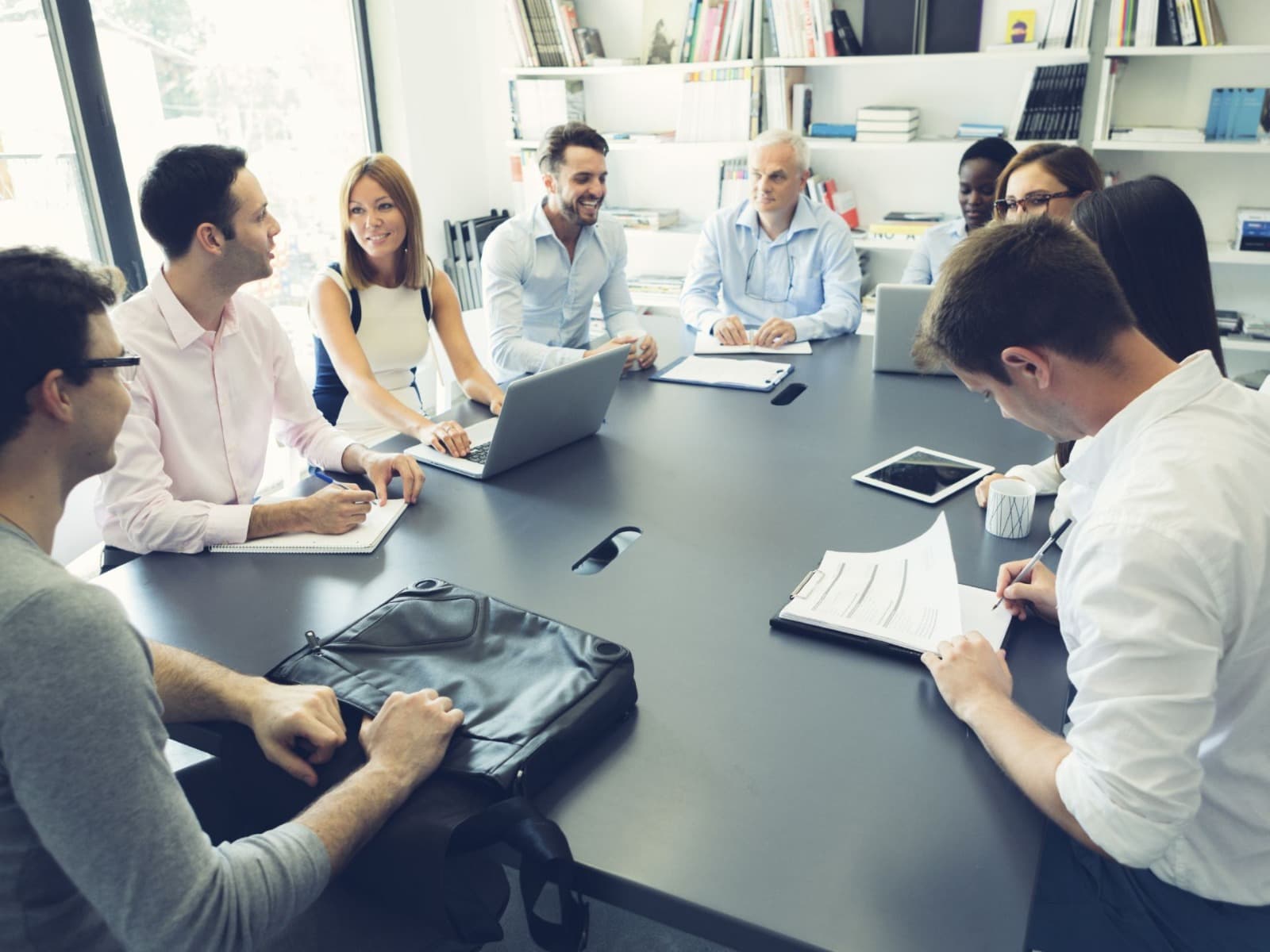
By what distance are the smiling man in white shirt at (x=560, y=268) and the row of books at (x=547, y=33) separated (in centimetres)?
154

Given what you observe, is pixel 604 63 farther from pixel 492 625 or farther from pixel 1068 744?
pixel 1068 744

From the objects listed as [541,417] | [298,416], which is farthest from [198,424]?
[541,417]

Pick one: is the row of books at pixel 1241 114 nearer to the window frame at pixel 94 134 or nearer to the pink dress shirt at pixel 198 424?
the pink dress shirt at pixel 198 424

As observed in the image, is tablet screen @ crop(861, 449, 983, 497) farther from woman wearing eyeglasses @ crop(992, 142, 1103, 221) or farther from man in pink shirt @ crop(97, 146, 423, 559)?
man in pink shirt @ crop(97, 146, 423, 559)

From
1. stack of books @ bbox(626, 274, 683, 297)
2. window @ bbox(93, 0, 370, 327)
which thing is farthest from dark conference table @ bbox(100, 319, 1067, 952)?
stack of books @ bbox(626, 274, 683, 297)

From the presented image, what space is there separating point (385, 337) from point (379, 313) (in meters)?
0.07

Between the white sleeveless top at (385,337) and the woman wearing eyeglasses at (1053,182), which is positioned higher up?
the woman wearing eyeglasses at (1053,182)

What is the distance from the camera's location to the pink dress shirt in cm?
159

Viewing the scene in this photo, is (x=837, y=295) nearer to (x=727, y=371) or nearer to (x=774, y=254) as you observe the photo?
(x=774, y=254)

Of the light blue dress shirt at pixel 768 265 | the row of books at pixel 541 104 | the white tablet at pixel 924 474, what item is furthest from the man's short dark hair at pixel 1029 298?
the row of books at pixel 541 104

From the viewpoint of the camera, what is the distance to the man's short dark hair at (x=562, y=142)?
2.97 m

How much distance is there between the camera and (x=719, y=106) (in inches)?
160

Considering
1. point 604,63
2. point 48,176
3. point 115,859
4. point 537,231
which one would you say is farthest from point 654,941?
point 604,63

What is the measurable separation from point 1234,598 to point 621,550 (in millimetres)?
907
